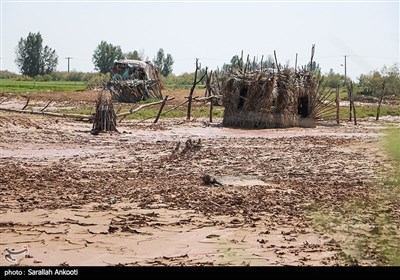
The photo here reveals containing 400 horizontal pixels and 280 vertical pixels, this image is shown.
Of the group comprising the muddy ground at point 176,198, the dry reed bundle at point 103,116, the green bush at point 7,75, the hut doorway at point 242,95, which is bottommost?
the muddy ground at point 176,198

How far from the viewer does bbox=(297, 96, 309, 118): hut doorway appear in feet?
88.2

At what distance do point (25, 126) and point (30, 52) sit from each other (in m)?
63.5

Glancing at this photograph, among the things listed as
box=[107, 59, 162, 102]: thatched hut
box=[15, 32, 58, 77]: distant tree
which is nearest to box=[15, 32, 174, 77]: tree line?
box=[15, 32, 58, 77]: distant tree

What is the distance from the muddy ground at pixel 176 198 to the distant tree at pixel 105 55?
67.2 metres

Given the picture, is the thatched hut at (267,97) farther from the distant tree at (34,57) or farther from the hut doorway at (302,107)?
the distant tree at (34,57)

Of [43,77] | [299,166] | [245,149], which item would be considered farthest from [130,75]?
[43,77]

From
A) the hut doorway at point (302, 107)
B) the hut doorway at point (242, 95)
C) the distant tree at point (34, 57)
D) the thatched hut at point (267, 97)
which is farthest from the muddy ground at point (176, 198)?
the distant tree at point (34, 57)

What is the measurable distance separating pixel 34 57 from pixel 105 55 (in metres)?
8.78

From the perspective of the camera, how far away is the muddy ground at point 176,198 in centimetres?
540

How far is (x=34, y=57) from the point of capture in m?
82.2

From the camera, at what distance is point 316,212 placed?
130 cm

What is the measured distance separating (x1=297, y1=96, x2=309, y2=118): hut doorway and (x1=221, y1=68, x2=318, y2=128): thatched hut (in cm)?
26

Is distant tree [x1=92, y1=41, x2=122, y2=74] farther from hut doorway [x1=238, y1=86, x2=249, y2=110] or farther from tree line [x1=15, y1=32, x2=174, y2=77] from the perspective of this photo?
hut doorway [x1=238, y1=86, x2=249, y2=110]

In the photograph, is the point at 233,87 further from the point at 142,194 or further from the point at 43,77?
the point at 43,77
